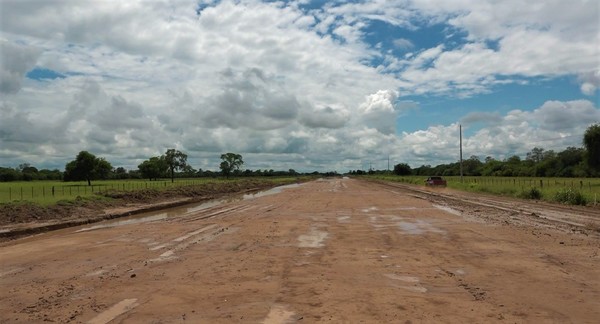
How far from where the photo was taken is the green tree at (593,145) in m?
66.5

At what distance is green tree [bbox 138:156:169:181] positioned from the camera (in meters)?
126

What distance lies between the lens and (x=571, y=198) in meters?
29.7

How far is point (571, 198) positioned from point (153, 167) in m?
111

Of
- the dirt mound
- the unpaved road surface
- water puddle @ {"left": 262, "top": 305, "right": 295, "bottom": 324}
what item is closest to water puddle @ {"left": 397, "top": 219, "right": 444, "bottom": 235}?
the unpaved road surface

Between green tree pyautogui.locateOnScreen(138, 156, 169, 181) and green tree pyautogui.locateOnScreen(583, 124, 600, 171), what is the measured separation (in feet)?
324

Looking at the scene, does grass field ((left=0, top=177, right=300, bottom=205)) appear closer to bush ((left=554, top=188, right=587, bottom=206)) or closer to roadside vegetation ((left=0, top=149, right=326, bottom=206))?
roadside vegetation ((left=0, top=149, right=326, bottom=206))

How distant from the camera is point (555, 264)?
996cm

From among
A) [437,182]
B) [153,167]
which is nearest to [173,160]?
[153,167]

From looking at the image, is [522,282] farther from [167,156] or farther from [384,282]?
[167,156]

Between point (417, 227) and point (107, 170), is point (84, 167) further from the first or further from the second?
point (417, 227)

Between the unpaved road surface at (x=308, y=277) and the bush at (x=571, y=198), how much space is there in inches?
616

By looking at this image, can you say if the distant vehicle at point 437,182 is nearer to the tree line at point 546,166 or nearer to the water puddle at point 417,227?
the tree line at point 546,166

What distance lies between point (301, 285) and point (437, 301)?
2.32 metres

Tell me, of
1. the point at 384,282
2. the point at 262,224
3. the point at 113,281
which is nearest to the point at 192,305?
the point at 113,281
